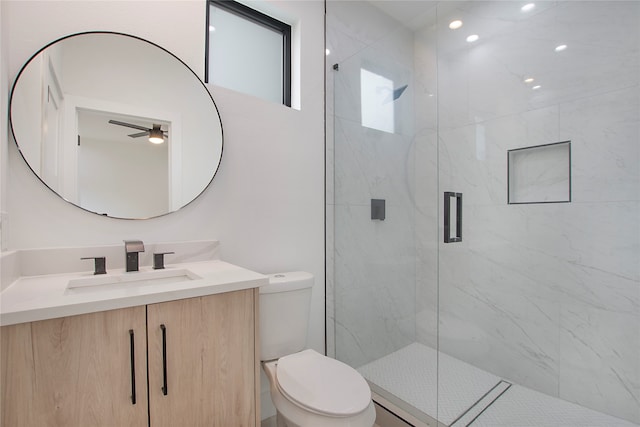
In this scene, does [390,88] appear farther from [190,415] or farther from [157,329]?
[190,415]

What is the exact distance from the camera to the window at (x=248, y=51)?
1662 millimetres

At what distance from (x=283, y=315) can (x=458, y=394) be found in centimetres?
107

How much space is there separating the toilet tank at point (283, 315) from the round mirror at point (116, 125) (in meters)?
0.58

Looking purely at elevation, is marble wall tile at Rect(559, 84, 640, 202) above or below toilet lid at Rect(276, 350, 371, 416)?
above

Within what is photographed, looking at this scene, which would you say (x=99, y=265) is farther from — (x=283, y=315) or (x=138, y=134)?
(x=283, y=315)

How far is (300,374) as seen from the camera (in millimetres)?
1263

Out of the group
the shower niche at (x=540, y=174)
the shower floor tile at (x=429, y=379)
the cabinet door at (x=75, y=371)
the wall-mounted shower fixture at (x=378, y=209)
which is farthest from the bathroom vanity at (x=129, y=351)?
the shower niche at (x=540, y=174)

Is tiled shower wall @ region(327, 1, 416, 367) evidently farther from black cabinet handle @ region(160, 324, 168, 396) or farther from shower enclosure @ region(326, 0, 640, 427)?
black cabinet handle @ region(160, 324, 168, 396)

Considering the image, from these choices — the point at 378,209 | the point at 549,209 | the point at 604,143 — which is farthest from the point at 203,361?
→ the point at 604,143

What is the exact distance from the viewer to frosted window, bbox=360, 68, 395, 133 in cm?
199

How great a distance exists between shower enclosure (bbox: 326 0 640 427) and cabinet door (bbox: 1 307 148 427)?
4.18ft

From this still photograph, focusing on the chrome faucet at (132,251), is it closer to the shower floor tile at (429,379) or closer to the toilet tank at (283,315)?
the toilet tank at (283,315)

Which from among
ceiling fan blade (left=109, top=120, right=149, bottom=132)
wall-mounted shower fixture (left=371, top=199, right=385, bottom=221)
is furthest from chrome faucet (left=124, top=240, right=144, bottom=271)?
wall-mounted shower fixture (left=371, top=199, right=385, bottom=221)

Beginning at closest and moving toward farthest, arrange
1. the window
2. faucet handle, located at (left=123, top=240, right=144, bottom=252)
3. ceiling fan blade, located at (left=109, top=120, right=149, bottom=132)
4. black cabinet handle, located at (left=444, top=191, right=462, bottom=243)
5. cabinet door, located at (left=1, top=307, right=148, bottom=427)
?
cabinet door, located at (left=1, top=307, right=148, bottom=427), faucet handle, located at (left=123, top=240, right=144, bottom=252), ceiling fan blade, located at (left=109, top=120, right=149, bottom=132), the window, black cabinet handle, located at (left=444, top=191, right=462, bottom=243)
